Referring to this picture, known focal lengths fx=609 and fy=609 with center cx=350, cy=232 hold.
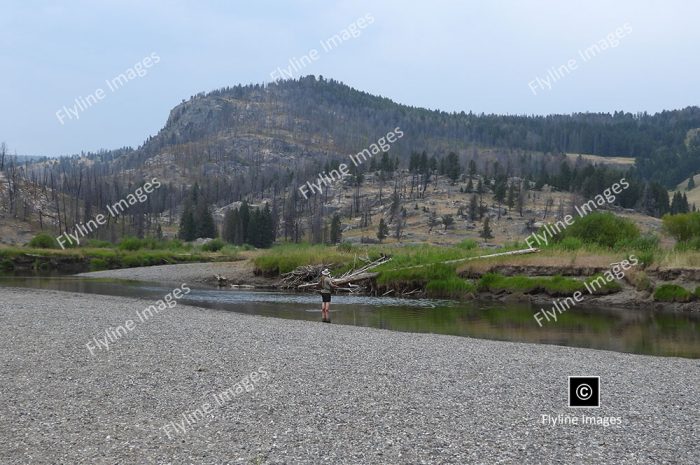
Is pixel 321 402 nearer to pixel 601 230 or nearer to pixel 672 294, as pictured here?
pixel 672 294

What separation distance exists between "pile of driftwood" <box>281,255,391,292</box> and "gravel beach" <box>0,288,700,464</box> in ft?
81.9

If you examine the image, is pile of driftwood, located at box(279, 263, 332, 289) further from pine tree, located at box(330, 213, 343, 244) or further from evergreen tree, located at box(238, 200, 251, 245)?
evergreen tree, located at box(238, 200, 251, 245)

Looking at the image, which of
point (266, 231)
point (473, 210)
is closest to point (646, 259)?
Result: point (266, 231)

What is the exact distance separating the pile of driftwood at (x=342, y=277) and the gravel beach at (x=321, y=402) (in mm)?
24965

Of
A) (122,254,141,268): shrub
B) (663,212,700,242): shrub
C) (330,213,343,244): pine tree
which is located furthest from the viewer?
(330,213,343,244): pine tree

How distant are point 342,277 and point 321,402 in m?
34.0

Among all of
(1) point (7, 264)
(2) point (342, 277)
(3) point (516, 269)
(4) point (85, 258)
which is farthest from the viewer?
(4) point (85, 258)

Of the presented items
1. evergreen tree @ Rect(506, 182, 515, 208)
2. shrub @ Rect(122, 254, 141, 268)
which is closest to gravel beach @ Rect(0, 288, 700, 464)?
shrub @ Rect(122, 254, 141, 268)

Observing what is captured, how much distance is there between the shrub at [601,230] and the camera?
4728cm

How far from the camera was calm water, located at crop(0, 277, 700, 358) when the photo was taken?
937 inches

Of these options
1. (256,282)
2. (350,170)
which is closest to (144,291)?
(256,282)

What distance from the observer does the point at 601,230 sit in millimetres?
48219

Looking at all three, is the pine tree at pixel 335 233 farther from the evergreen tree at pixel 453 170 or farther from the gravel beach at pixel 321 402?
the gravel beach at pixel 321 402

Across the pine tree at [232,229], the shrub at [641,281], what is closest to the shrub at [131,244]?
the pine tree at [232,229]
